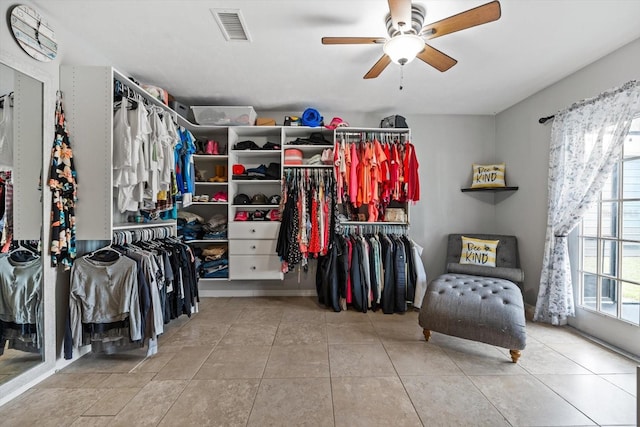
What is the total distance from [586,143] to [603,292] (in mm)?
1310

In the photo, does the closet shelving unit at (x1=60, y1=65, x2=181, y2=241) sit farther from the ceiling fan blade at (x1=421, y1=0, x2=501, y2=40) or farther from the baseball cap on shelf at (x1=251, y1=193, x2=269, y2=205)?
the ceiling fan blade at (x1=421, y1=0, x2=501, y2=40)

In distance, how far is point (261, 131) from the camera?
11.3ft

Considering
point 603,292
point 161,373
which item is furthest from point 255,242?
point 603,292

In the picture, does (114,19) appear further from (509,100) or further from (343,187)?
(509,100)

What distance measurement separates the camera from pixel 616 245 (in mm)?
2283

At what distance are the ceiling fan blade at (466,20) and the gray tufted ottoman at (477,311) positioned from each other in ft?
6.16

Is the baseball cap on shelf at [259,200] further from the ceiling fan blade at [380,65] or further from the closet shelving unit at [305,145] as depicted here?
the ceiling fan blade at [380,65]

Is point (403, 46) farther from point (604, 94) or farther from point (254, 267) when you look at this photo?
point (254, 267)

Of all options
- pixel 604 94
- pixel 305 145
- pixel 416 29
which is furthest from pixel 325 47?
pixel 604 94

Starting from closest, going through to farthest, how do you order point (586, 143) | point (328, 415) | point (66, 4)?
point (328, 415) < point (66, 4) < point (586, 143)

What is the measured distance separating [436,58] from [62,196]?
2712 millimetres

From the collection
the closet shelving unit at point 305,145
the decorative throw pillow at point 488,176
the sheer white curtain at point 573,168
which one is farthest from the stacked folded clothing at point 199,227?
the sheer white curtain at point 573,168

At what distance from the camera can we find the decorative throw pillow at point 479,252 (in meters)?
3.14

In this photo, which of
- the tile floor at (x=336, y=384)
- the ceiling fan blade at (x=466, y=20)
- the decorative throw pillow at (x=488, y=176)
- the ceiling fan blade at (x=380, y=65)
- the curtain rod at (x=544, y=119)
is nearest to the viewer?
the ceiling fan blade at (x=466, y=20)
